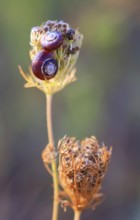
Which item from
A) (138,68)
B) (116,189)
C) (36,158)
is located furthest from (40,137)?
(138,68)

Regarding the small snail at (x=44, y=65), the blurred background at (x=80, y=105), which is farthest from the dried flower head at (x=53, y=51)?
the blurred background at (x=80, y=105)

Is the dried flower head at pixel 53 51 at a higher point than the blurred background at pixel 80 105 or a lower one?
lower

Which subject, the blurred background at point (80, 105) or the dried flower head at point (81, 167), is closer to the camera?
the dried flower head at point (81, 167)

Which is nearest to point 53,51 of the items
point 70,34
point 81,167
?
point 70,34

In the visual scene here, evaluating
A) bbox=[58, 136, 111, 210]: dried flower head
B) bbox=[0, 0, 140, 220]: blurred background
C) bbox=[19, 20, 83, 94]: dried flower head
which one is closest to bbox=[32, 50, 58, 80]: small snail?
bbox=[19, 20, 83, 94]: dried flower head

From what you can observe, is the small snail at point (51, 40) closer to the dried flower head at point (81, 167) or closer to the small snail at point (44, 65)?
the small snail at point (44, 65)

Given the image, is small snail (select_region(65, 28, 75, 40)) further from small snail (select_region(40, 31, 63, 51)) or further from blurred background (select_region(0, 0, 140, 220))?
blurred background (select_region(0, 0, 140, 220))

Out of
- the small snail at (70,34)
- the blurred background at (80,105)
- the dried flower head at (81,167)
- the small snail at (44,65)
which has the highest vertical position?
the blurred background at (80,105)
